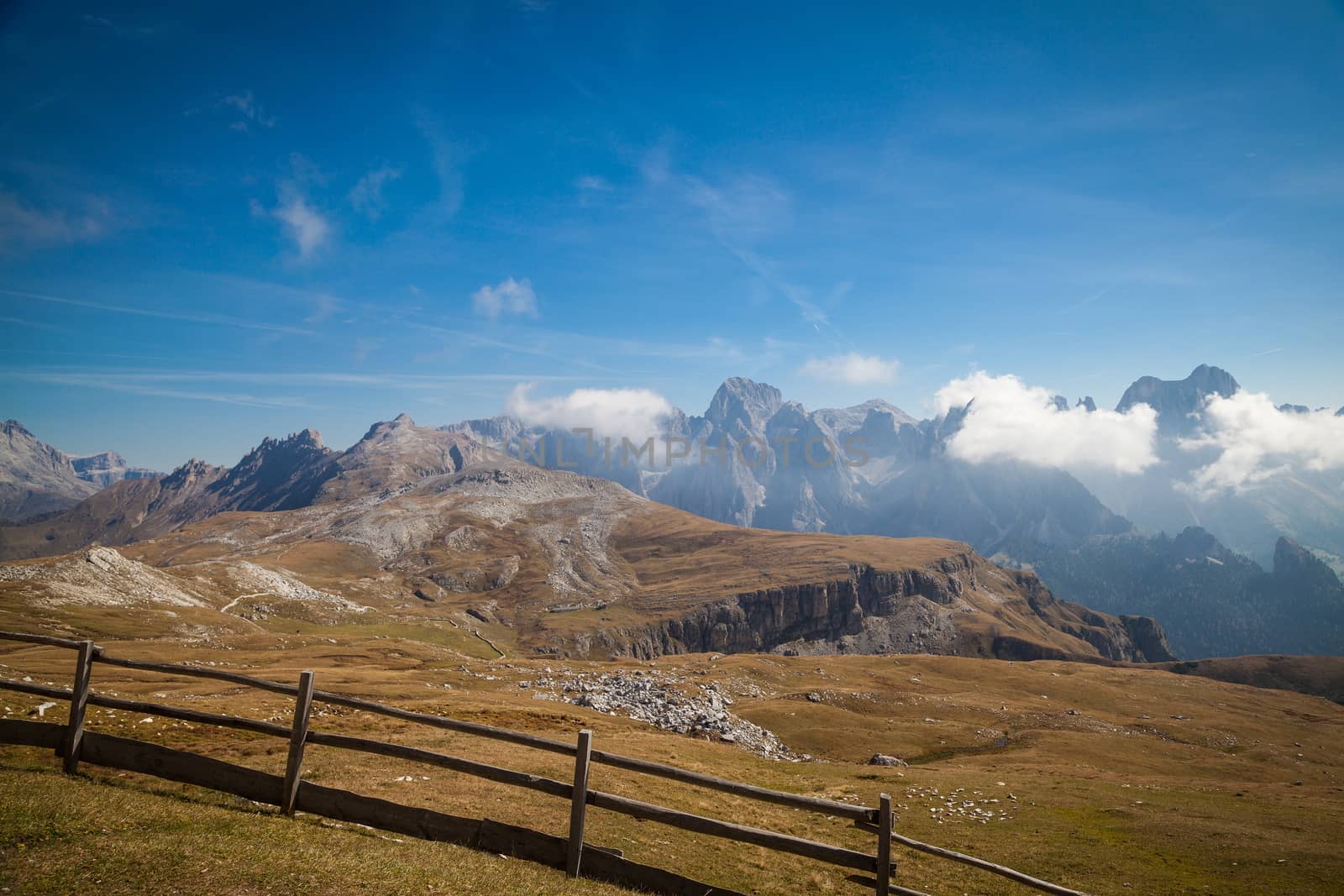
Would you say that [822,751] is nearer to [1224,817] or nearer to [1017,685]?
[1224,817]

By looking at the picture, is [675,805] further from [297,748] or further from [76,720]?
[76,720]

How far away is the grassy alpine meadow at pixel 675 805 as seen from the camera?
12.4 m

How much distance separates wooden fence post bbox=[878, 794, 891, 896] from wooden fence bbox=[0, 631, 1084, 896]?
0.03 meters

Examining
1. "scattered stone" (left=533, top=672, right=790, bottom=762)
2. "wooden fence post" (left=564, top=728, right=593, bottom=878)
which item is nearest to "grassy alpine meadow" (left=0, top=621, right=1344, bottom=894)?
"wooden fence post" (left=564, top=728, right=593, bottom=878)

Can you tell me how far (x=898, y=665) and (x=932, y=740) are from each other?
72.1 m

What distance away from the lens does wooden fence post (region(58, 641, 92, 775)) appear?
1620 cm

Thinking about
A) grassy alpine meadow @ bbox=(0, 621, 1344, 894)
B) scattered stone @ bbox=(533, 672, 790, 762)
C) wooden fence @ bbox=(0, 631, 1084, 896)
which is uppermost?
wooden fence @ bbox=(0, 631, 1084, 896)

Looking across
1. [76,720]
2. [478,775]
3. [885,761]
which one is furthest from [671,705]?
[76,720]

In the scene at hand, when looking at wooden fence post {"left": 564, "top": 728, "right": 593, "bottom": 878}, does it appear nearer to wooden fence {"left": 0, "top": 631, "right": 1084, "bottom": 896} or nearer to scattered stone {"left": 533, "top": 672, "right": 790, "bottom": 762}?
wooden fence {"left": 0, "top": 631, "right": 1084, "bottom": 896}

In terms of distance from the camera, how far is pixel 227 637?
125m

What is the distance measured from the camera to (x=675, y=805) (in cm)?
2570

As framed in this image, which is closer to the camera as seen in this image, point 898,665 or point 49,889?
point 49,889

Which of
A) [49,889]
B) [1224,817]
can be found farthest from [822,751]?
[49,889]

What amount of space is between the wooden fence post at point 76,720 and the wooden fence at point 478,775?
0.03 metres
